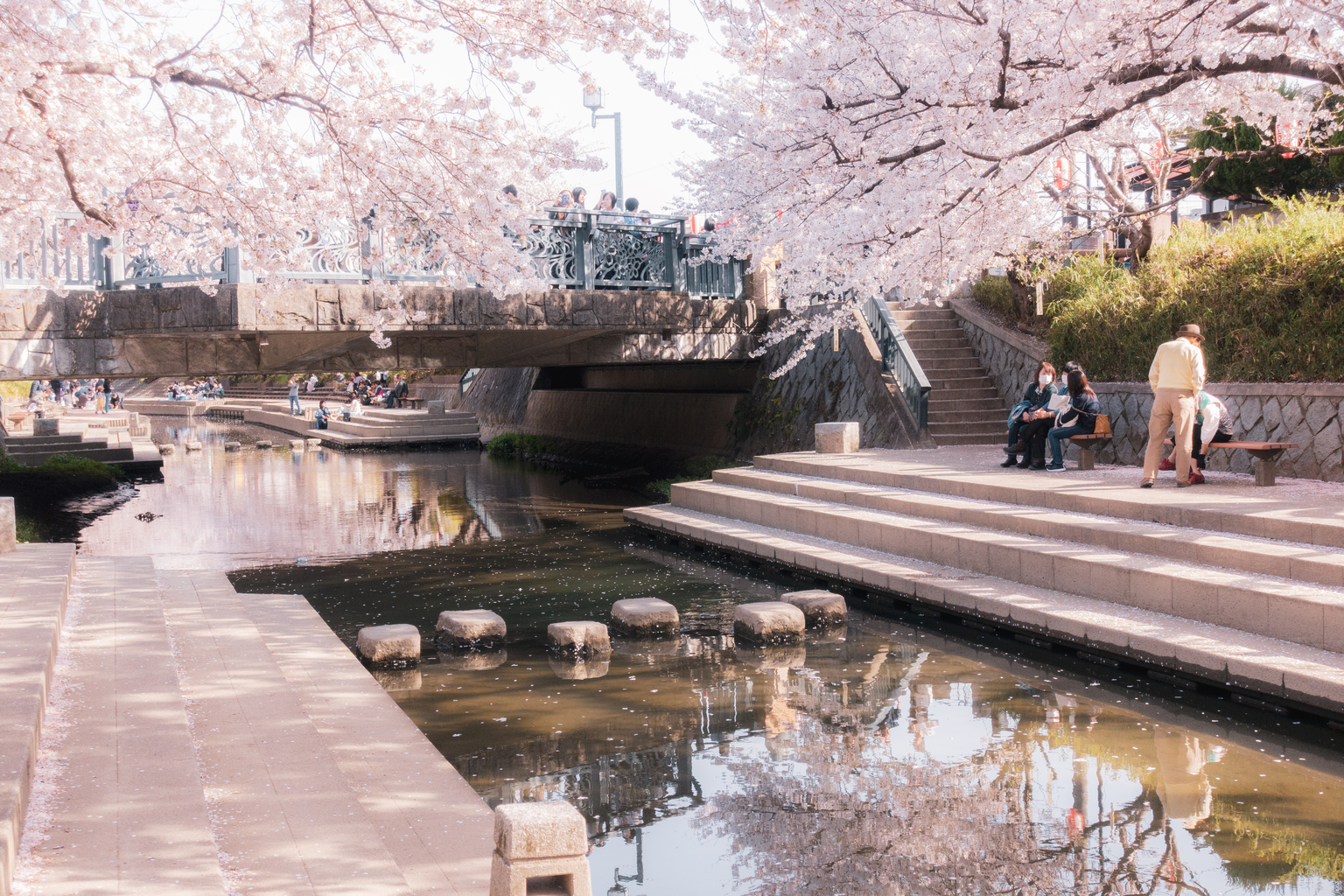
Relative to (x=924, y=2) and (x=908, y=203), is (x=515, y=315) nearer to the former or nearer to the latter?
(x=908, y=203)

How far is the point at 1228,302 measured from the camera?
46.8ft

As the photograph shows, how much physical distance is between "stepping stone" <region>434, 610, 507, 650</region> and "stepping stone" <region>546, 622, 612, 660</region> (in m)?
0.57

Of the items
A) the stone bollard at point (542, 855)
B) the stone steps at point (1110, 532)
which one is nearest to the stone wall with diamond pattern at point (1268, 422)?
the stone steps at point (1110, 532)

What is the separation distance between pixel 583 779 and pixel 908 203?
22.1 feet

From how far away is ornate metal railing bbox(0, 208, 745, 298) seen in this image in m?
14.4

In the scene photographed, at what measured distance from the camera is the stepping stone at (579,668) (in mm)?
8930

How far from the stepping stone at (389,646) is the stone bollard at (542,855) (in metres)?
5.80

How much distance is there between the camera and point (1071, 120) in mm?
9117

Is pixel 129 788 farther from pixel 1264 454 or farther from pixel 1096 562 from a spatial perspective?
pixel 1264 454

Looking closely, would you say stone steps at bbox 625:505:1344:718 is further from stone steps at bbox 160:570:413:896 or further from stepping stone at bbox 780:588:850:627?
stone steps at bbox 160:570:413:896

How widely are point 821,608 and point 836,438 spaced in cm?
755

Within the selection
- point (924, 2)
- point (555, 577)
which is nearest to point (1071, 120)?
point (924, 2)

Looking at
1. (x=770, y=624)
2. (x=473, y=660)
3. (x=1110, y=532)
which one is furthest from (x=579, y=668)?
(x=1110, y=532)

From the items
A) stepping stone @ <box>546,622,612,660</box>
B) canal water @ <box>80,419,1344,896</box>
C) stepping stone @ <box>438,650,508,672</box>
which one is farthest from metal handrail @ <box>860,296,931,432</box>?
stepping stone @ <box>438,650,508,672</box>
